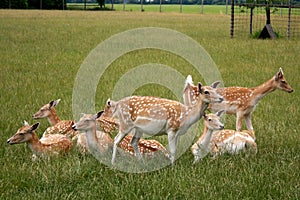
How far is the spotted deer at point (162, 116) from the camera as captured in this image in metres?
5.65

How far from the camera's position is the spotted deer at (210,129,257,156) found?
6164mm

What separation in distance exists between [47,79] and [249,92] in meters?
5.29

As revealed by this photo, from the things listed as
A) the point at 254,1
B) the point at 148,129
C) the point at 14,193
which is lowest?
the point at 14,193

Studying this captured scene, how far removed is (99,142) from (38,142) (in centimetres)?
66

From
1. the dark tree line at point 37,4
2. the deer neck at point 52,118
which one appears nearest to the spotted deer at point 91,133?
the deer neck at point 52,118

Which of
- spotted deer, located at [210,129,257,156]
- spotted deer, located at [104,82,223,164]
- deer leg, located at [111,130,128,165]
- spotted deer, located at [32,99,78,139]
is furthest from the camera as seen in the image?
spotted deer, located at [32,99,78,139]

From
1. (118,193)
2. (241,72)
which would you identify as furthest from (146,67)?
(118,193)

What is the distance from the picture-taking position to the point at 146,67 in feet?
43.3

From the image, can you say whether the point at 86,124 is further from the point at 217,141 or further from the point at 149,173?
the point at 217,141

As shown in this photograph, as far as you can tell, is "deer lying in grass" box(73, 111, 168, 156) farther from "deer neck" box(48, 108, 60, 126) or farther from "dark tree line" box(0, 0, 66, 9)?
"dark tree line" box(0, 0, 66, 9)

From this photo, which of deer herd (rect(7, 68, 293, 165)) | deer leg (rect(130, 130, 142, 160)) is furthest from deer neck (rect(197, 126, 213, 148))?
deer leg (rect(130, 130, 142, 160))

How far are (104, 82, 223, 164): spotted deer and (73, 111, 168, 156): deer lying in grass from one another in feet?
0.82

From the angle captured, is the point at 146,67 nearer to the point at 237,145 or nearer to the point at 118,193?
Answer: the point at 237,145

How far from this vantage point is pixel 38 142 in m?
6.05
